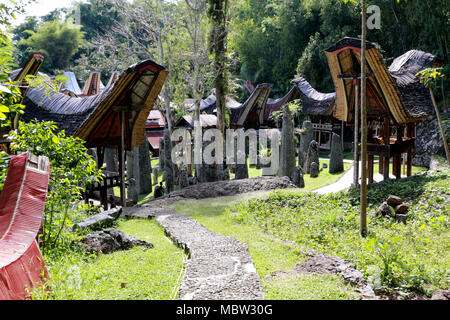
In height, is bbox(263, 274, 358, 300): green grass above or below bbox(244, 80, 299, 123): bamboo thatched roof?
below

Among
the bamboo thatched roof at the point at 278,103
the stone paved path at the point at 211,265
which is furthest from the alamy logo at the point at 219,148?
the stone paved path at the point at 211,265

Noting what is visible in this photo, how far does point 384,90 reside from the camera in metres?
12.6

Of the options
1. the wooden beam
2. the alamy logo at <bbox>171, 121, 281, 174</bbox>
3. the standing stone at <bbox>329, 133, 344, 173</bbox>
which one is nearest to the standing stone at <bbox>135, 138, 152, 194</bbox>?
the alamy logo at <bbox>171, 121, 281, 174</bbox>

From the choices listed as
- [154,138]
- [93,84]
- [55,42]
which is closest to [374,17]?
[154,138]

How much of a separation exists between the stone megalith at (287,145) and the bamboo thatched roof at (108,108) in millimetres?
6456

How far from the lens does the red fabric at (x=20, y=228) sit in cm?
374

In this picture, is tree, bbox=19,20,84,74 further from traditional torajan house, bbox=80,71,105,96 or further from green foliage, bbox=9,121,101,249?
green foliage, bbox=9,121,101,249

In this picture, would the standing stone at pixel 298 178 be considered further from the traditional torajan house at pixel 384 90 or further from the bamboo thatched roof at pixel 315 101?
the bamboo thatched roof at pixel 315 101

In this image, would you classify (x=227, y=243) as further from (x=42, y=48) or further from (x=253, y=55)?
(x=42, y=48)

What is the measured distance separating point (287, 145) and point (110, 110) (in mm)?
8144

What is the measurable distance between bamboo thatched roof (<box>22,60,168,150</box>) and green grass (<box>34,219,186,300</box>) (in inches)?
228

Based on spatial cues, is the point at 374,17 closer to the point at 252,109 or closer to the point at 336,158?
the point at 252,109

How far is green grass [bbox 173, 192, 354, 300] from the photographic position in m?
4.98
